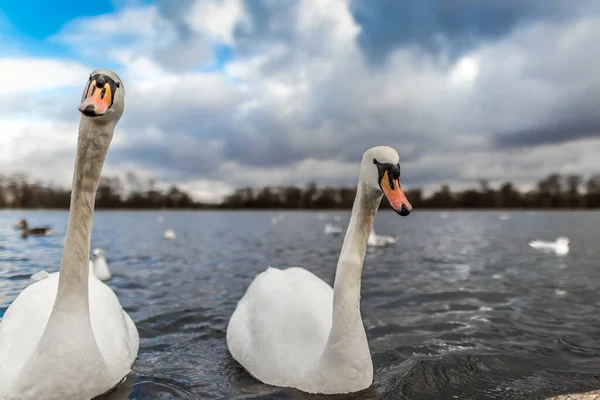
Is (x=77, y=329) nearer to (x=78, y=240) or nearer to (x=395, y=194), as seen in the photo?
(x=78, y=240)

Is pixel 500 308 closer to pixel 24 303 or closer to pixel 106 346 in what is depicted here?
pixel 106 346

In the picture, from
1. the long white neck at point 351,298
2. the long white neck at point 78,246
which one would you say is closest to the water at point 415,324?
the long white neck at point 351,298

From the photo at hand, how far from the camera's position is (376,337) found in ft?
22.5

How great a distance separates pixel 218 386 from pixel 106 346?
47.6 inches

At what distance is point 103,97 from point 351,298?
8.61 ft

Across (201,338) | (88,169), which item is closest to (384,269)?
(201,338)

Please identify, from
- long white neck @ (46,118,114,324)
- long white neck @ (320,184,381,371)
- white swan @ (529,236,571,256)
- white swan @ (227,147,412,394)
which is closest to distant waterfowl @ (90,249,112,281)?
white swan @ (227,147,412,394)

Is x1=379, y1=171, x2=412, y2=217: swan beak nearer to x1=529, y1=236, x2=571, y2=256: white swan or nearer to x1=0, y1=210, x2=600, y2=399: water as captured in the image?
x1=0, y1=210, x2=600, y2=399: water

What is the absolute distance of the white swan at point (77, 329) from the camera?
3.53m

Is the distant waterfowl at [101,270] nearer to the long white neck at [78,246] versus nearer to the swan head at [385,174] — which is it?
the long white neck at [78,246]

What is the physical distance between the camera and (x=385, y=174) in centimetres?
399

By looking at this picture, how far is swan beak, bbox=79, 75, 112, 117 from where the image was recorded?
312cm

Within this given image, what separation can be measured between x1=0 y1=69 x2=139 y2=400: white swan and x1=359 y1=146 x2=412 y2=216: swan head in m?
2.08

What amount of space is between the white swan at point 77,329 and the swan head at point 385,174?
2080 mm
